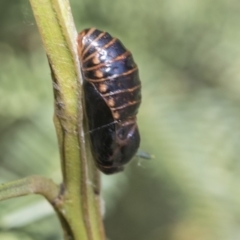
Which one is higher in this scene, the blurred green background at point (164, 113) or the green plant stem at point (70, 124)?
the green plant stem at point (70, 124)

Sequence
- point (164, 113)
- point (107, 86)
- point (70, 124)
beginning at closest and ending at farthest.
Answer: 1. point (70, 124)
2. point (107, 86)
3. point (164, 113)

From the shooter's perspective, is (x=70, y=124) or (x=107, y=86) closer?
(x=70, y=124)

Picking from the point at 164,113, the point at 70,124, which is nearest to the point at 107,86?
the point at 70,124

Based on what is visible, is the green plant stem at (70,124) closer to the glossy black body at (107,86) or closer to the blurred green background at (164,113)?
the glossy black body at (107,86)

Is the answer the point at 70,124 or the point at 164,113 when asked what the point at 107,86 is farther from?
the point at 164,113

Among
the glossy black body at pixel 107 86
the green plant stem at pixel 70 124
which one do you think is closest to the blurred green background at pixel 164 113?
the glossy black body at pixel 107 86

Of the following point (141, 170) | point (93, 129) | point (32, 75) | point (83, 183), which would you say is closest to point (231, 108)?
point (141, 170)
